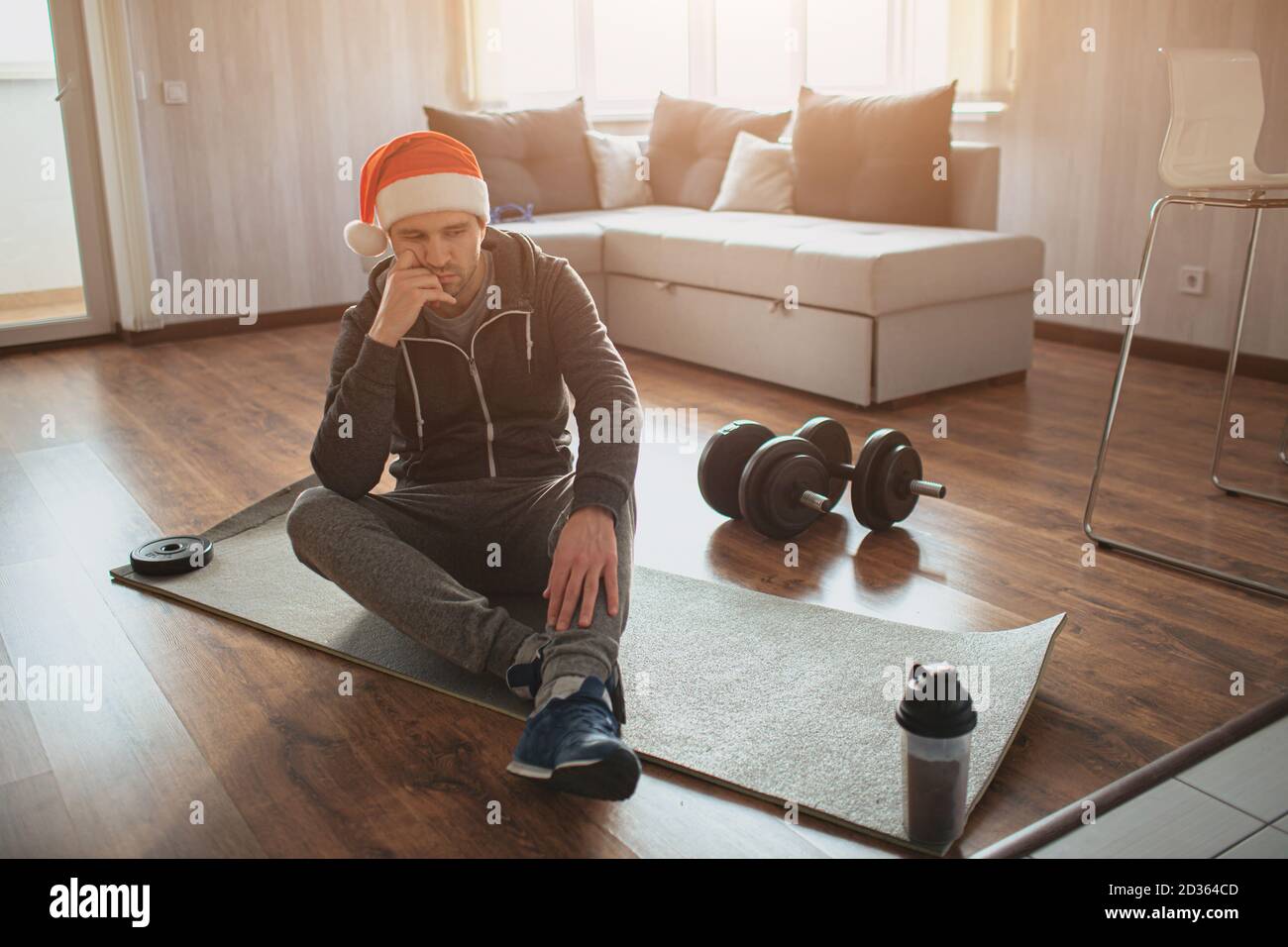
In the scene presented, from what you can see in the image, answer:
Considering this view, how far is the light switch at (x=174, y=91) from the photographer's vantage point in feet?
15.7

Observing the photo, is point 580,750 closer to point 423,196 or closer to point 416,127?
point 423,196

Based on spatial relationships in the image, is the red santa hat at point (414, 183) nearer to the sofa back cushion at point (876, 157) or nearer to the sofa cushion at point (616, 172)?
the sofa back cushion at point (876, 157)

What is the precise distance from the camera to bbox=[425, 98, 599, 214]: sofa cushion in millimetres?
4703

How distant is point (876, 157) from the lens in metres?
4.11

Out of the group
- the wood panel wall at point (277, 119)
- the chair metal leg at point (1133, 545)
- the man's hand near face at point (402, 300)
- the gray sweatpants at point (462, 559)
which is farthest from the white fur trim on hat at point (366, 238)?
the wood panel wall at point (277, 119)

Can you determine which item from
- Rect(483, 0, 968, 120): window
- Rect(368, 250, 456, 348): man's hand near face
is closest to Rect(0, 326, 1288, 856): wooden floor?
Rect(368, 250, 456, 348): man's hand near face

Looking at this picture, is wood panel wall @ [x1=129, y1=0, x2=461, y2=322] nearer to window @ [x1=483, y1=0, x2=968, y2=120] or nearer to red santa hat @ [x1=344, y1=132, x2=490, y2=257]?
window @ [x1=483, y1=0, x2=968, y2=120]

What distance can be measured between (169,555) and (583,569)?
3.75ft

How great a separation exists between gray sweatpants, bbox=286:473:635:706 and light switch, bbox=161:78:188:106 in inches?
136

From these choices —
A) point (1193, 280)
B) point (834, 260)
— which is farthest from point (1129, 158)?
point (834, 260)

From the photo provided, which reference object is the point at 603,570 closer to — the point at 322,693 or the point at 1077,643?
the point at 322,693
